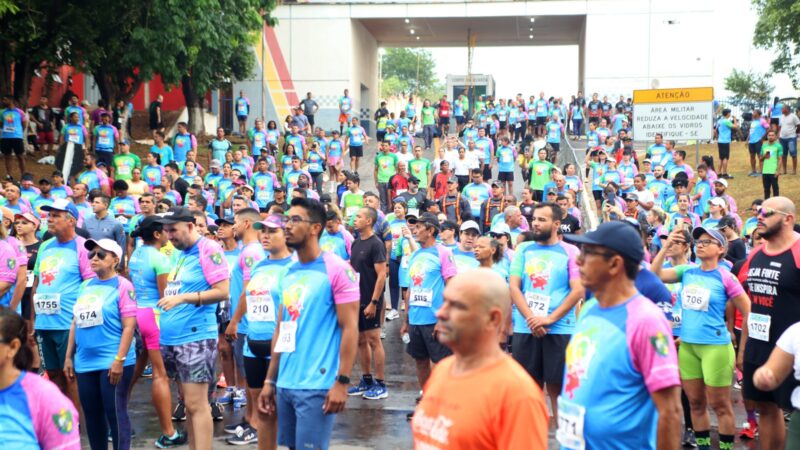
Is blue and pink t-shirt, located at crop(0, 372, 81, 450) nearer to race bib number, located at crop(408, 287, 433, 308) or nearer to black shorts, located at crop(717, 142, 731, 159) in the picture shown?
race bib number, located at crop(408, 287, 433, 308)

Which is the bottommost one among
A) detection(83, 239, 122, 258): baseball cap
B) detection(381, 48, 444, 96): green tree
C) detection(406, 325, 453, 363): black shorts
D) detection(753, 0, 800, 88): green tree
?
detection(406, 325, 453, 363): black shorts

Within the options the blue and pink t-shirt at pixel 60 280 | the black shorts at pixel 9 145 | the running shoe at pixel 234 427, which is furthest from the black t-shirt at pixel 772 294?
the black shorts at pixel 9 145

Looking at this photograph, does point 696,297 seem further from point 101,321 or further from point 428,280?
point 101,321

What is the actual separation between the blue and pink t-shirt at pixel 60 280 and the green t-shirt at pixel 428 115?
24.7 metres

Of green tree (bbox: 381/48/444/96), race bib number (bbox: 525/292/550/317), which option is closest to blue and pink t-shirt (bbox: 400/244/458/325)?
race bib number (bbox: 525/292/550/317)

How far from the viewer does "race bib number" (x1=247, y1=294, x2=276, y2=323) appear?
6695 mm

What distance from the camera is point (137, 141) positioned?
30.2 m

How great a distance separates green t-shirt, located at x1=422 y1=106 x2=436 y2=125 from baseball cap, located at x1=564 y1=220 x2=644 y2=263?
2817 centimetres

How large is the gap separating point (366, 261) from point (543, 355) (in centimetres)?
331

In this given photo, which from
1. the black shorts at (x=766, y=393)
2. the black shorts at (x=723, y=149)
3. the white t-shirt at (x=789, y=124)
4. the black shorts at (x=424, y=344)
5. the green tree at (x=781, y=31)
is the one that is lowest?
the black shorts at (x=424, y=344)

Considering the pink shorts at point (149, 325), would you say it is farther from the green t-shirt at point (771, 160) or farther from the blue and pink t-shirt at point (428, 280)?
the green t-shirt at point (771, 160)

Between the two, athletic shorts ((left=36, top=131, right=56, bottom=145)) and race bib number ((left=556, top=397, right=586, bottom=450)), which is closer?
race bib number ((left=556, top=397, right=586, bottom=450))

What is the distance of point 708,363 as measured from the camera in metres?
7.44

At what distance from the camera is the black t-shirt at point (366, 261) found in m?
10.7
